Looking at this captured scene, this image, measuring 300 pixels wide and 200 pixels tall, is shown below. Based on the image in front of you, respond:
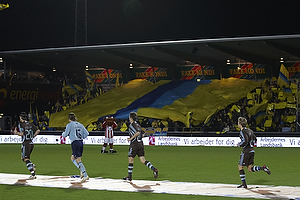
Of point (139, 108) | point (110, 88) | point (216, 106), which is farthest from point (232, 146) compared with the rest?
point (110, 88)

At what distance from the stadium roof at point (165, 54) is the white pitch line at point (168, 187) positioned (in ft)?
90.2

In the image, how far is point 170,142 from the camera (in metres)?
36.8

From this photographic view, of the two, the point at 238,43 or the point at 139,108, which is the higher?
the point at 238,43

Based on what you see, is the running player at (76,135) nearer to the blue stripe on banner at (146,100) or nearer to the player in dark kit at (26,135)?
the player in dark kit at (26,135)

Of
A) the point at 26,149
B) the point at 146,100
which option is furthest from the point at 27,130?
the point at 146,100

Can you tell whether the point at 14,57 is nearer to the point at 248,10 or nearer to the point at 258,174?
the point at 248,10

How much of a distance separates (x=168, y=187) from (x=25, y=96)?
1713 inches

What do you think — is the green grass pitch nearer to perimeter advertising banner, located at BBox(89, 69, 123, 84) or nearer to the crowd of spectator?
the crowd of spectator

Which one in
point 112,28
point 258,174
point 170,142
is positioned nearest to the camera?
point 258,174

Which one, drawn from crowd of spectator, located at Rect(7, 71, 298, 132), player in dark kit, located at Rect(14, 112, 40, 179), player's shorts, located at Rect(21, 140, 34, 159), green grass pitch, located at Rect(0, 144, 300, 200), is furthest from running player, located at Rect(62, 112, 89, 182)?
crowd of spectator, located at Rect(7, 71, 298, 132)

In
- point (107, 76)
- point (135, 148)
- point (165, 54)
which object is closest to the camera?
point (135, 148)

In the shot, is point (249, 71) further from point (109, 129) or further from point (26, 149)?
point (26, 149)

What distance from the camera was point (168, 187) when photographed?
42.0ft

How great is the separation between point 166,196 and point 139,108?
35.8 meters
